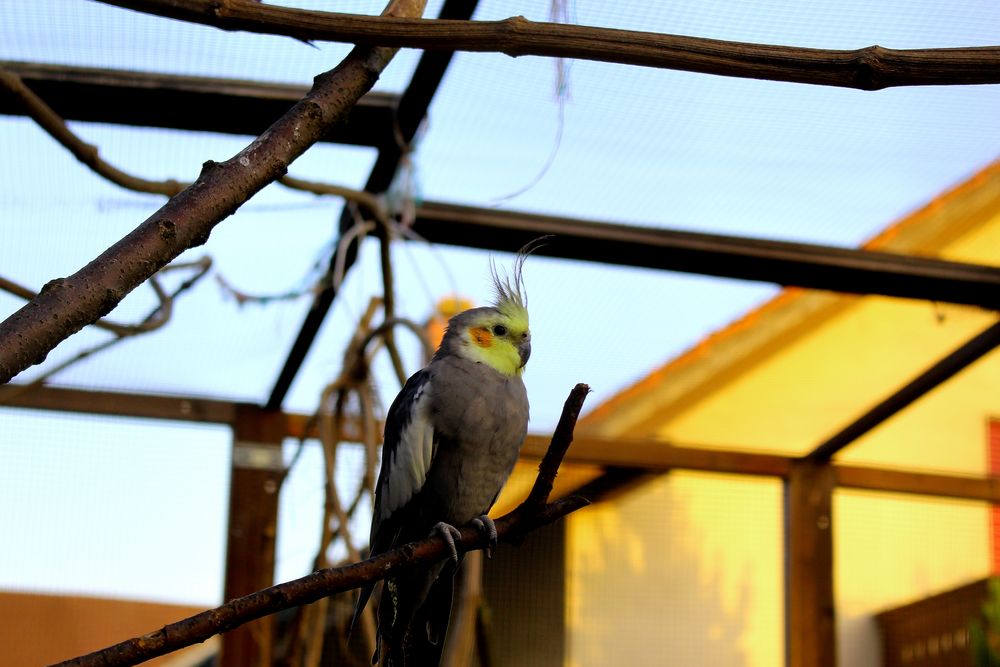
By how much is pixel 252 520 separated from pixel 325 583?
190cm

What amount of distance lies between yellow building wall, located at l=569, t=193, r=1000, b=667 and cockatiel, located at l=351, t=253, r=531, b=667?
1.02m

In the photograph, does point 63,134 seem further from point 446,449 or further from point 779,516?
point 779,516

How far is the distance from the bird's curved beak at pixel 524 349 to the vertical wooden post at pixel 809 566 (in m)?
1.44

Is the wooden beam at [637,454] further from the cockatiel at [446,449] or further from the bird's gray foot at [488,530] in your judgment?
the bird's gray foot at [488,530]

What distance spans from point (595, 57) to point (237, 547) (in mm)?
2107

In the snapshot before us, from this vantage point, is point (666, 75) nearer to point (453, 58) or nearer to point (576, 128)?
point (576, 128)

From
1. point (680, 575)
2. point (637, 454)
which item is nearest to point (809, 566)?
point (680, 575)

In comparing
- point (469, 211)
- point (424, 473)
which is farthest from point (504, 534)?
point (469, 211)

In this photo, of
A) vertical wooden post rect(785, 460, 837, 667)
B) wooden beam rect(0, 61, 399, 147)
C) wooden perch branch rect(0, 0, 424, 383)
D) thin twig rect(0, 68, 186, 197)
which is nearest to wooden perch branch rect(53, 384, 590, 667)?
wooden perch branch rect(0, 0, 424, 383)

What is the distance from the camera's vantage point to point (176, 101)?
273cm

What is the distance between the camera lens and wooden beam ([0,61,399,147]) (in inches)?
106

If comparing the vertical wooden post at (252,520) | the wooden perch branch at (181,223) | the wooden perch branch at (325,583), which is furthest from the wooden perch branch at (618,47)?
the vertical wooden post at (252,520)

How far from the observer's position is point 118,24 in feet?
8.48

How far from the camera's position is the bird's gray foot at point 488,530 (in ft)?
6.19
